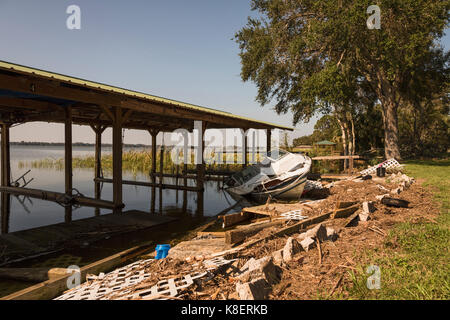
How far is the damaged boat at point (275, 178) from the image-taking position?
13320 millimetres

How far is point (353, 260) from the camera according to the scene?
4.18 meters

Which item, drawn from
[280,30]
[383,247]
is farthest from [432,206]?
[280,30]

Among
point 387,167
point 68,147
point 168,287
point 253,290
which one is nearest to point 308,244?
point 253,290

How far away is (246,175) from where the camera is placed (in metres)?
14.8

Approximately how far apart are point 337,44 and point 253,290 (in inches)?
749

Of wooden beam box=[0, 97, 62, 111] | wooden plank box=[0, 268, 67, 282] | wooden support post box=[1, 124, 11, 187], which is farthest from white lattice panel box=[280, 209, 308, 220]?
wooden support post box=[1, 124, 11, 187]

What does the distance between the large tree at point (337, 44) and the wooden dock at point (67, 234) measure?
1493 cm

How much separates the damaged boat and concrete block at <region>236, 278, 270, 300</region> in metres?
10.3

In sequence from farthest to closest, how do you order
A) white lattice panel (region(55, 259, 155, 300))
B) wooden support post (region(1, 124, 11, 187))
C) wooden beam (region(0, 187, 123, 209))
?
wooden support post (region(1, 124, 11, 187))
wooden beam (region(0, 187, 123, 209))
white lattice panel (region(55, 259, 155, 300))

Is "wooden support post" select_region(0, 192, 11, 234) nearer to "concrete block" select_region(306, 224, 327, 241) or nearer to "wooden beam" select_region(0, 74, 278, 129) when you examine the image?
"wooden beam" select_region(0, 74, 278, 129)

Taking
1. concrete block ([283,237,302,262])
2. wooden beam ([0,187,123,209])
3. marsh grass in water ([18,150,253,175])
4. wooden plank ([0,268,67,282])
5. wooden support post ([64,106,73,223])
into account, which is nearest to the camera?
concrete block ([283,237,302,262])

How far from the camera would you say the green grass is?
322 cm

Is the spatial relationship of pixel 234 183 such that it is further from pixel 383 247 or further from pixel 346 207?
pixel 383 247
